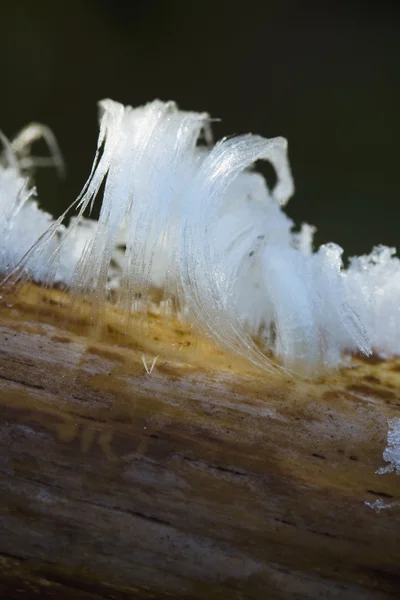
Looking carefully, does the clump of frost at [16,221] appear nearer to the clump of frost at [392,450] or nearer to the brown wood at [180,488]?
the brown wood at [180,488]

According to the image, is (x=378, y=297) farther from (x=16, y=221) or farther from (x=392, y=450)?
(x=16, y=221)

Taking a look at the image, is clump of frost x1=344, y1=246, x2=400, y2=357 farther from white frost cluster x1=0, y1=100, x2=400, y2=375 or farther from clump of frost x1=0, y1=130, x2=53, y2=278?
clump of frost x1=0, y1=130, x2=53, y2=278

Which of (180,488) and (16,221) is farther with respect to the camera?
(16,221)

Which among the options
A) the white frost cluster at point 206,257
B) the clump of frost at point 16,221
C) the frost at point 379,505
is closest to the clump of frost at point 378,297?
the white frost cluster at point 206,257

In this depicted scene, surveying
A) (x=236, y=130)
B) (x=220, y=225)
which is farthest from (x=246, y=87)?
(x=220, y=225)

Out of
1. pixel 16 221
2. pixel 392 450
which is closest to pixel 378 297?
pixel 392 450

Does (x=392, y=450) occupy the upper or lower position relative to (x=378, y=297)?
lower

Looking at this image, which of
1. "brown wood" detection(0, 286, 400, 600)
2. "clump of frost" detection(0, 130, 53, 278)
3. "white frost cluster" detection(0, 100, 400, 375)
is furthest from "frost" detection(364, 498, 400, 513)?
"clump of frost" detection(0, 130, 53, 278)
